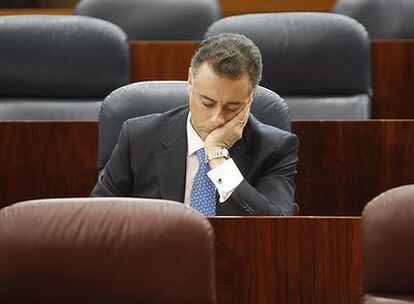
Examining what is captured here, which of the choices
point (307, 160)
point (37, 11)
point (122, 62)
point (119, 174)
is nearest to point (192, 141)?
point (119, 174)

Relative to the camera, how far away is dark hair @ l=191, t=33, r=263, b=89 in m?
1.98

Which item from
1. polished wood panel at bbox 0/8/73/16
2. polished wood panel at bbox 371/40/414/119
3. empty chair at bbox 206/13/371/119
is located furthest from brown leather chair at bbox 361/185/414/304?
polished wood panel at bbox 0/8/73/16

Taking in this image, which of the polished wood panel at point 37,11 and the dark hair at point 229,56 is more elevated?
the dark hair at point 229,56

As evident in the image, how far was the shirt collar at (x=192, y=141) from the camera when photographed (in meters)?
2.10

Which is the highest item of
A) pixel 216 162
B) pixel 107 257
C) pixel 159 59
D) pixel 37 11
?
pixel 107 257

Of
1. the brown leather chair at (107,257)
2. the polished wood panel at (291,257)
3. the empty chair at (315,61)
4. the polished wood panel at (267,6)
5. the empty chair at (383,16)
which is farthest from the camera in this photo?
the polished wood panel at (267,6)

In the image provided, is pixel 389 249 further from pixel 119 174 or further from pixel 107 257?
pixel 119 174

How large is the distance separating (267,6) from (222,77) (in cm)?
231

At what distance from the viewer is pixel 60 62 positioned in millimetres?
2912

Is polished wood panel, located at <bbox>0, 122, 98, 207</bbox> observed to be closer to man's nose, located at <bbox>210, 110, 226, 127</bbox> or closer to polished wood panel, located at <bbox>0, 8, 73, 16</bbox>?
man's nose, located at <bbox>210, 110, 226, 127</bbox>

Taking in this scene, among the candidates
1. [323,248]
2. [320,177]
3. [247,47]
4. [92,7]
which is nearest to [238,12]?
[92,7]

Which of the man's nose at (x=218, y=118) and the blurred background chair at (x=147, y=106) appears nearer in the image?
the man's nose at (x=218, y=118)

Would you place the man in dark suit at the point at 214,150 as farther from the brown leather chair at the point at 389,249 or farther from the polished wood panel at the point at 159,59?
the polished wood panel at the point at 159,59

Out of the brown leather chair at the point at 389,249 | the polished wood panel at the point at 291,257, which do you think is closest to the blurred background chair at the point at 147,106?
the polished wood panel at the point at 291,257
